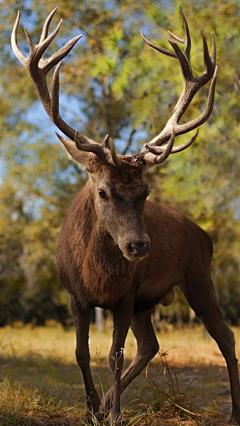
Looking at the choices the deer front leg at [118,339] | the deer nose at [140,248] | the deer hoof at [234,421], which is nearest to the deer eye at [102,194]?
the deer nose at [140,248]

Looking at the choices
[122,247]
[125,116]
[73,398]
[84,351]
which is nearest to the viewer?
[122,247]

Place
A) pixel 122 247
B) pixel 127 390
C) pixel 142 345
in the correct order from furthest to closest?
1. pixel 127 390
2. pixel 142 345
3. pixel 122 247

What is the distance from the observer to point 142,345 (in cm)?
597

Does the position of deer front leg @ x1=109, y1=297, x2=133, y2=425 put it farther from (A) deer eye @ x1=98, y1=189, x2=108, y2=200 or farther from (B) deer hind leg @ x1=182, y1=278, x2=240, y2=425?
(B) deer hind leg @ x1=182, y1=278, x2=240, y2=425

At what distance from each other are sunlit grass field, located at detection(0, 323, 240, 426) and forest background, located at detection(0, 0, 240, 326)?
11.4ft

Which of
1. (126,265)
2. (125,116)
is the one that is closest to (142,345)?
(126,265)

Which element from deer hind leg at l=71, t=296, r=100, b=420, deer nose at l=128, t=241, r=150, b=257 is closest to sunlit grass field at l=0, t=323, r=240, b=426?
deer hind leg at l=71, t=296, r=100, b=420

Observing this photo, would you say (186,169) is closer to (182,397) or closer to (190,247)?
(190,247)

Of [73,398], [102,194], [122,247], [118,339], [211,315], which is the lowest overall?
[73,398]

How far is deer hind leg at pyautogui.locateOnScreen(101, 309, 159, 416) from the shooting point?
578 cm

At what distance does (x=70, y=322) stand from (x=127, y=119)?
358 inches

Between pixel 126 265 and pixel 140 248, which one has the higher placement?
pixel 140 248

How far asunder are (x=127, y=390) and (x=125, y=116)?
11.1 m

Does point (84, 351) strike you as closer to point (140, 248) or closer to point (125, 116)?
point (140, 248)
